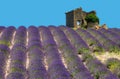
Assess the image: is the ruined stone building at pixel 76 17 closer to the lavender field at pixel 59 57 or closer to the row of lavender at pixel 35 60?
the lavender field at pixel 59 57

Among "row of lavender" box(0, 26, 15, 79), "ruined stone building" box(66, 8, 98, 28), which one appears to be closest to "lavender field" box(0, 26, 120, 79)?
"row of lavender" box(0, 26, 15, 79)

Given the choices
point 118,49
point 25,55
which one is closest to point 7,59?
point 25,55

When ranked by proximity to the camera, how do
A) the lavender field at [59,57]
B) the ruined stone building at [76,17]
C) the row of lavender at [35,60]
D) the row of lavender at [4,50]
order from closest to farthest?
the row of lavender at [35,60] < the lavender field at [59,57] < the row of lavender at [4,50] < the ruined stone building at [76,17]

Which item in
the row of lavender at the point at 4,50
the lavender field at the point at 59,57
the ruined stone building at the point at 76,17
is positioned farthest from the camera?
the ruined stone building at the point at 76,17

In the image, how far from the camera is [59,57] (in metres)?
17.5

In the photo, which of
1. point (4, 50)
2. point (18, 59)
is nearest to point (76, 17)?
point (4, 50)

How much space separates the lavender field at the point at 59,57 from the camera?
14.8 m

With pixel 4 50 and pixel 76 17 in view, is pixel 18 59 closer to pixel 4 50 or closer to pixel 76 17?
pixel 4 50

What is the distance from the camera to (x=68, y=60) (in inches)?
667

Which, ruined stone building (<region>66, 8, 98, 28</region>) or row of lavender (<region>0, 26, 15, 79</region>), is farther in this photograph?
ruined stone building (<region>66, 8, 98, 28</region>)

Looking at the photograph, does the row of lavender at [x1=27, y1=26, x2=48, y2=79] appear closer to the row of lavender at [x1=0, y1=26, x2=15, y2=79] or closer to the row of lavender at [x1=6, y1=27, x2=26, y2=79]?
the row of lavender at [x1=6, y1=27, x2=26, y2=79]

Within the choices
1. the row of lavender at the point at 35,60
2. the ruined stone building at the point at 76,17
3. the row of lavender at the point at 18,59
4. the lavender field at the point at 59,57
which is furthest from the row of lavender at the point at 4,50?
the ruined stone building at the point at 76,17

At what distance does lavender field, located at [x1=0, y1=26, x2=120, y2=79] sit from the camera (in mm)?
14758

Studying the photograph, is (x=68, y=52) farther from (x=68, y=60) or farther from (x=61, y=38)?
(x=61, y=38)
